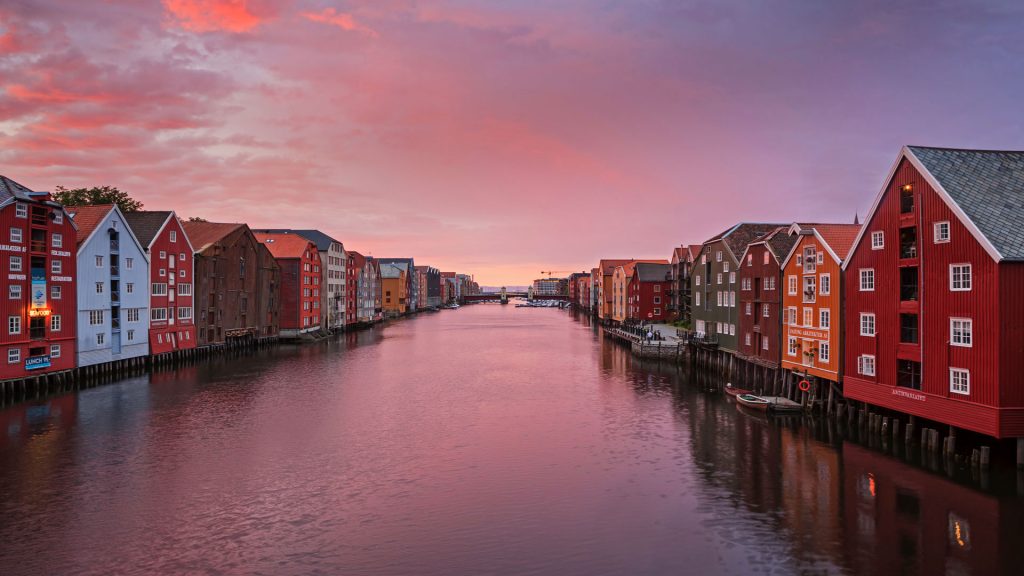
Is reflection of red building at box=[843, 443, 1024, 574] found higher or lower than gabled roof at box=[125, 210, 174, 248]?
lower

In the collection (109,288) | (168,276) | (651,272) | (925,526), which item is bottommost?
(925,526)

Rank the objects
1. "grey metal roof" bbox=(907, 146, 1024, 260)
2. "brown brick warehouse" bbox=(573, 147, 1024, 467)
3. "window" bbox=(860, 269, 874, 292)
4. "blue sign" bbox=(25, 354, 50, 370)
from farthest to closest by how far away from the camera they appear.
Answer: "blue sign" bbox=(25, 354, 50, 370), "window" bbox=(860, 269, 874, 292), "grey metal roof" bbox=(907, 146, 1024, 260), "brown brick warehouse" bbox=(573, 147, 1024, 467)

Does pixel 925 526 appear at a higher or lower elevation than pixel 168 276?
lower

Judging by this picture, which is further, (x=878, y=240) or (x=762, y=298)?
(x=762, y=298)

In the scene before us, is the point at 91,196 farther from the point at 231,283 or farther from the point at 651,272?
the point at 651,272

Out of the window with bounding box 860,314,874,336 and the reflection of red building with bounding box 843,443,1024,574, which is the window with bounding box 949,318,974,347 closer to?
the window with bounding box 860,314,874,336

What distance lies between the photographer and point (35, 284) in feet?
155

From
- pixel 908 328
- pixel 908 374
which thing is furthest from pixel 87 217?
pixel 908 374

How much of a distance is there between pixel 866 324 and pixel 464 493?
26672 millimetres

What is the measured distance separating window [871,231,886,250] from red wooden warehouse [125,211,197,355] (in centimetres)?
6802

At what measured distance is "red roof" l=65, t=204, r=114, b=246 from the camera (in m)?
54.4

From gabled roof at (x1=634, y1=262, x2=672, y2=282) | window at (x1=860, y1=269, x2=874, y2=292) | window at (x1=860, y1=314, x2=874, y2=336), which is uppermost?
gabled roof at (x1=634, y1=262, x2=672, y2=282)

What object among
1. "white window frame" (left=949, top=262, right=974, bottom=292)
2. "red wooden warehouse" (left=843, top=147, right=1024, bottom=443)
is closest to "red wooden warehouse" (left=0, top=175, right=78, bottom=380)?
"red wooden warehouse" (left=843, top=147, right=1024, bottom=443)

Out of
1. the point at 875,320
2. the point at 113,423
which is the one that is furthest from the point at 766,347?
the point at 113,423
